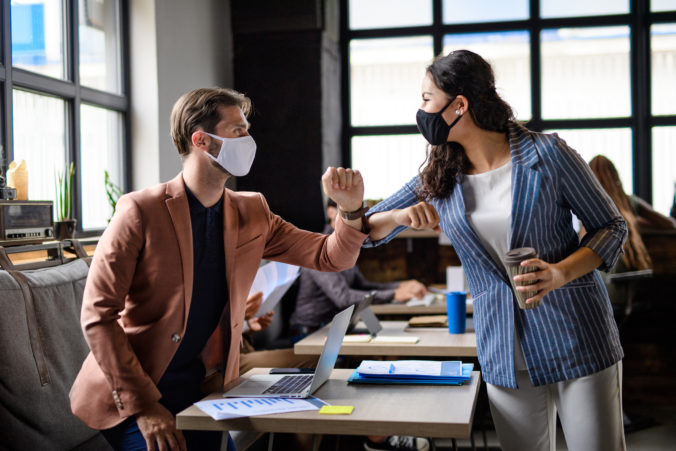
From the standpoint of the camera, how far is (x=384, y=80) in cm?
605

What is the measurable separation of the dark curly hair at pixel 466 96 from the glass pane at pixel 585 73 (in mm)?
4061

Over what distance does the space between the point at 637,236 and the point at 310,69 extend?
103 inches

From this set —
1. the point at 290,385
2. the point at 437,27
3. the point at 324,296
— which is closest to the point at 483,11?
the point at 437,27

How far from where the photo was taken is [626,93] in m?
5.71

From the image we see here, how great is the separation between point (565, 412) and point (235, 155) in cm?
113

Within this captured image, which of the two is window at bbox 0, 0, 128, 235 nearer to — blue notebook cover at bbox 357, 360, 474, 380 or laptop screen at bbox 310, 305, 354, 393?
laptop screen at bbox 310, 305, 354, 393

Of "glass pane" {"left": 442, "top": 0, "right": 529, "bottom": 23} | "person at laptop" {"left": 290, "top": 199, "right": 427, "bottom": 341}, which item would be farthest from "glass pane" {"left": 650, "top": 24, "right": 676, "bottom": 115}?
"person at laptop" {"left": 290, "top": 199, "right": 427, "bottom": 341}

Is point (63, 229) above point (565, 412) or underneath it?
above

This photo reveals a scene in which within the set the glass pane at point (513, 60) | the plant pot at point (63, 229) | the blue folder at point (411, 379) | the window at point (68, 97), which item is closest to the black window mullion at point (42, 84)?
the window at point (68, 97)

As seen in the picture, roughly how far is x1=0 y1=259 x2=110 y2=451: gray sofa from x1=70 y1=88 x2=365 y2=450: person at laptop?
1.68ft

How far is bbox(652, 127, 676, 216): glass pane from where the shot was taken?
5.64 meters

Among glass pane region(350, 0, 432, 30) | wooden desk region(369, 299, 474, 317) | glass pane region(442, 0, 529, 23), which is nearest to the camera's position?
wooden desk region(369, 299, 474, 317)

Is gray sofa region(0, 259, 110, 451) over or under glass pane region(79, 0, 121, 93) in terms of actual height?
under

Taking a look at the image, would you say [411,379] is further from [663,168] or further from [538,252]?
[663,168]
